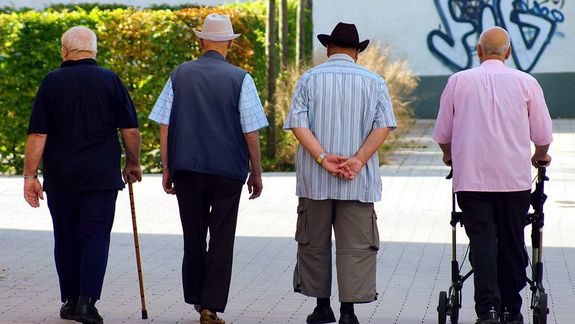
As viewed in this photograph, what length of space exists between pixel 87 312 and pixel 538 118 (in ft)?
9.32

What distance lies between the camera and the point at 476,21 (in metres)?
27.4

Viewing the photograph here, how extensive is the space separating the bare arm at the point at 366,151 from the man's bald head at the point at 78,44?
1697 millimetres

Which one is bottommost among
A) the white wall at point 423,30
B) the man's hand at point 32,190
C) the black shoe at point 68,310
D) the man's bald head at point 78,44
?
the white wall at point 423,30

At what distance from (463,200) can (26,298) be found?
314cm

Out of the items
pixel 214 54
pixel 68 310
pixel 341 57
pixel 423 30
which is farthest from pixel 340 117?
pixel 423 30

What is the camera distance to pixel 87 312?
25.1 ft

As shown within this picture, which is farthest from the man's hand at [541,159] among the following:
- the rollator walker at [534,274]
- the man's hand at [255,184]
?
the man's hand at [255,184]

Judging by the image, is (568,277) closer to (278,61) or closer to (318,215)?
(318,215)

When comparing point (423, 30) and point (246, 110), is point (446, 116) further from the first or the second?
point (423, 30)

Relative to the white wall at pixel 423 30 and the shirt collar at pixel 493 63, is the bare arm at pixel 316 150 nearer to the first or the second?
the shirt collar at pixel 493 63

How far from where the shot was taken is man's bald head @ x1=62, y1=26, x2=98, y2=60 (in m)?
7.79

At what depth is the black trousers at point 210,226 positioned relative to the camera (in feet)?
25.1

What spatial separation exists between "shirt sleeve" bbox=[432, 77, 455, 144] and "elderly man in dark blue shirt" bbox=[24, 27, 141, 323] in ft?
5.90

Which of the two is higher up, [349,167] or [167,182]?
[349,167]
